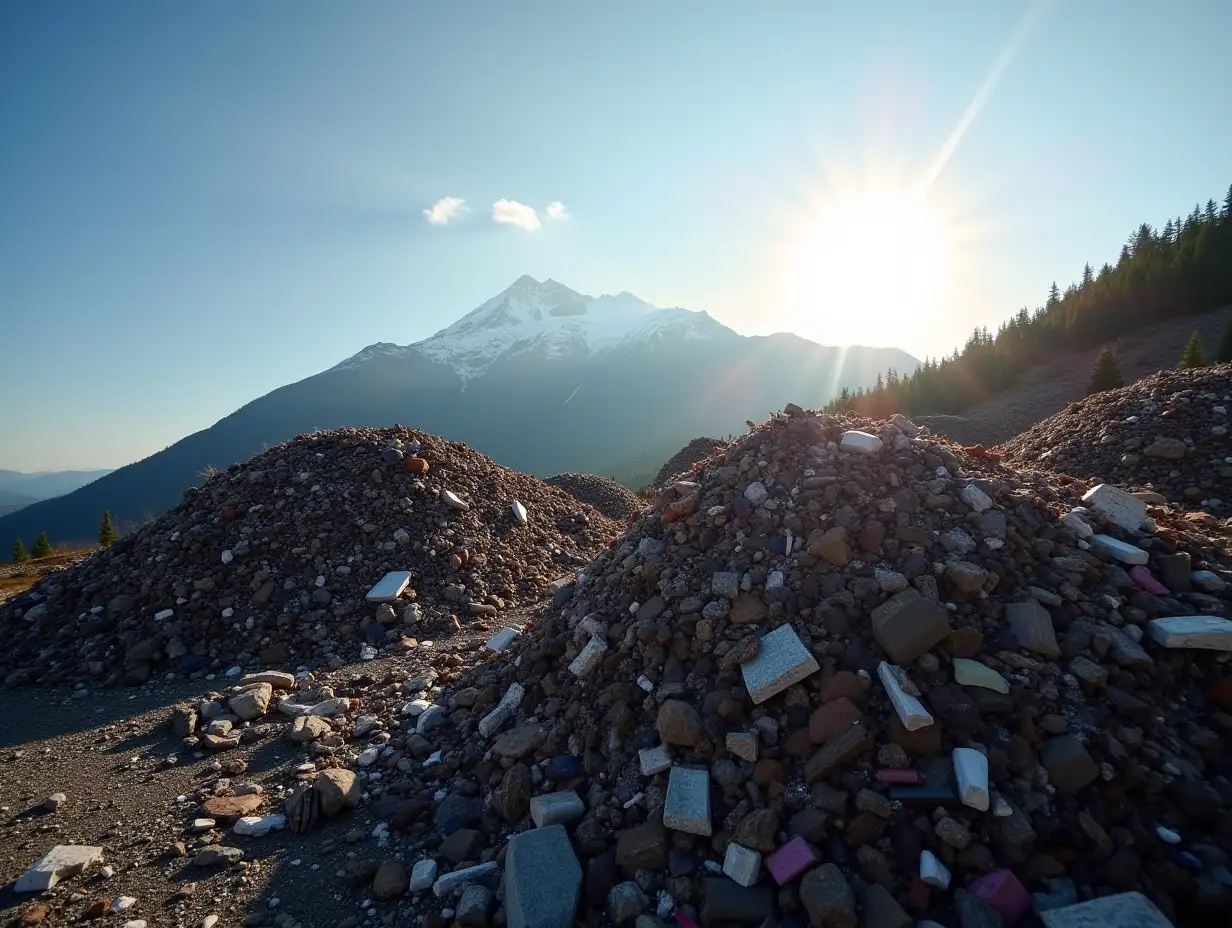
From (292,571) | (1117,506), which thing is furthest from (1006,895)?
(292,571)

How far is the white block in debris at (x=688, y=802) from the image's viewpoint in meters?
3.25

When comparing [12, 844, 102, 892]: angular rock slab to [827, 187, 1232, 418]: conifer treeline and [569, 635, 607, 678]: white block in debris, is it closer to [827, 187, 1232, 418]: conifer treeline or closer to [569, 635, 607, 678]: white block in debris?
[569, 635, 607, 678]: white block in debris

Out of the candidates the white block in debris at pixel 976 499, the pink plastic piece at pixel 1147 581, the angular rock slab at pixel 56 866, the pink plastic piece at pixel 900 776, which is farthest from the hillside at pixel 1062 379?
the angular rock slab at pixel 56 866

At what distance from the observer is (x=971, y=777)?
3029 millimetres

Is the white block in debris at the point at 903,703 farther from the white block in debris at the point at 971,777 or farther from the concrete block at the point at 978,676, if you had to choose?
the concrete block at the point at 978,676

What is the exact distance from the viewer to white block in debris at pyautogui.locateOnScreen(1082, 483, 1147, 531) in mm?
4961

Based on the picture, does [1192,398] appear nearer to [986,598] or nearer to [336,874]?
[986,598]

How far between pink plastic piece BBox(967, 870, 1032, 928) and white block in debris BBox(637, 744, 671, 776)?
1.63 meters

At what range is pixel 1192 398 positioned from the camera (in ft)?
32.5

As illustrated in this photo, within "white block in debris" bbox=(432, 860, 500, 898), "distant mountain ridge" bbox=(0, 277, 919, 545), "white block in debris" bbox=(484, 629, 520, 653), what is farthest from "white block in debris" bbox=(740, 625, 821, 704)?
"distant mountain ridge" bbox=(0, 277, 919, 545)

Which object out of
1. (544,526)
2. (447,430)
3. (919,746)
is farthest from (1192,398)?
(447,430)

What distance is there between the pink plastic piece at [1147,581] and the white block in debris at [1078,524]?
39cm

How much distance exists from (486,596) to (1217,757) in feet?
25.6

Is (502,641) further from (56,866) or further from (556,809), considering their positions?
(56,866)
